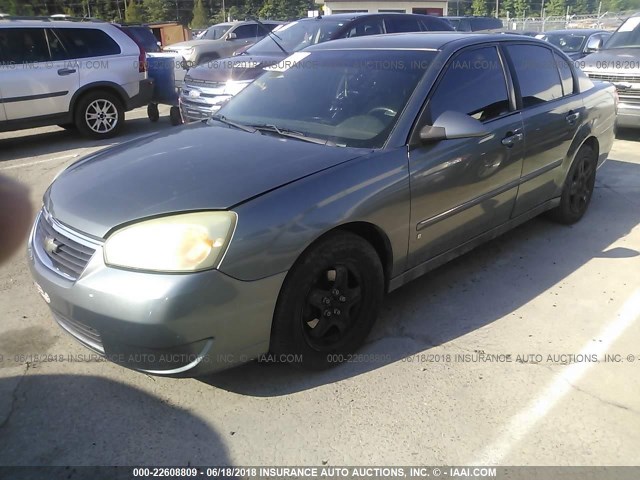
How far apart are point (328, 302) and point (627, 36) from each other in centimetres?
852

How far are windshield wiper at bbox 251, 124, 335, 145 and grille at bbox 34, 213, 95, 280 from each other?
1.29 metres

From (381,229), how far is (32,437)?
188 cm

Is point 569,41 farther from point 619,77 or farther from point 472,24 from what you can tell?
point 472,24

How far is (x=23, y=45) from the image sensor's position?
779cm

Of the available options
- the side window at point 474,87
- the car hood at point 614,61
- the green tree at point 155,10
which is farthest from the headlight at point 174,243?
the green tree at point 155,10

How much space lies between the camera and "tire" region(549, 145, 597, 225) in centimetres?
462

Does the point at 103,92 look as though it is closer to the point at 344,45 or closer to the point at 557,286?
the point at 344,45

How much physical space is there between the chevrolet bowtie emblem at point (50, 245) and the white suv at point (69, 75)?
6.01 metres

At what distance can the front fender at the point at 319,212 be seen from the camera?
235 cm

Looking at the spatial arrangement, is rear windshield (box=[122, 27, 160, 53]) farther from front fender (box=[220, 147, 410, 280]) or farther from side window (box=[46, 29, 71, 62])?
front fender (box=[220, 147, 410, 280])

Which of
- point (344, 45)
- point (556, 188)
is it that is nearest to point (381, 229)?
point (344, 45)

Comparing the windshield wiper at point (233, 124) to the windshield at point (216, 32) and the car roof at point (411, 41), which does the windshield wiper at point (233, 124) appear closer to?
the car roof at point (411, 41)

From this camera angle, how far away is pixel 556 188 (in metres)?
4.44

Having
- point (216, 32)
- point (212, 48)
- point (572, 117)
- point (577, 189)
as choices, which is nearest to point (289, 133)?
point (572, 117)
